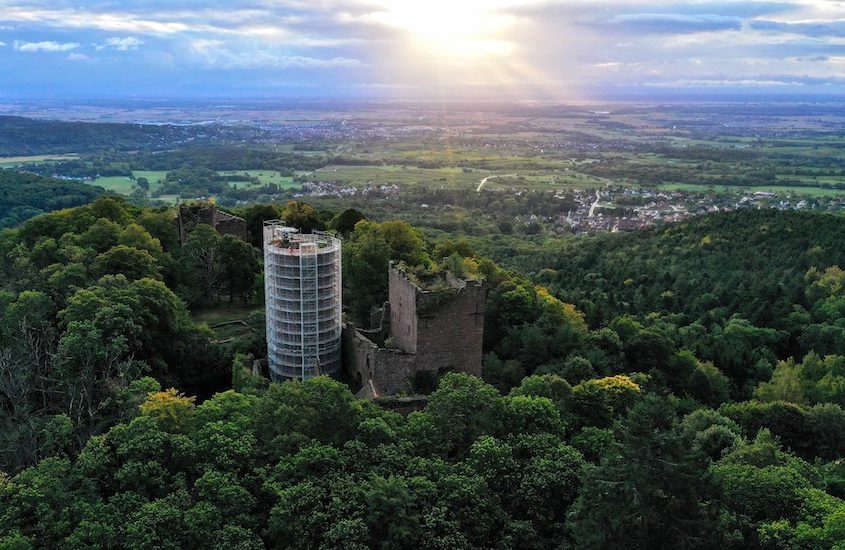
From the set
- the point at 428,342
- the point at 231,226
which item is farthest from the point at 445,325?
the point at 231,226

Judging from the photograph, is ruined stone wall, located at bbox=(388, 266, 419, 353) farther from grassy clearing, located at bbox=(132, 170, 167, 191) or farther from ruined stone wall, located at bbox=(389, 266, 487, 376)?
grassy clearing, located at bbox=(132, 170, 167, 191)

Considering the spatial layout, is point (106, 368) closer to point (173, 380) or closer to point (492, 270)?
point (173, 380)

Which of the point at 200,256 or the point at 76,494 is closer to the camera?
the point at 76,494

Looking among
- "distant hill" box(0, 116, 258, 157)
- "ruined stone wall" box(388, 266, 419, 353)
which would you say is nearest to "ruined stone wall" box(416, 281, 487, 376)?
"ruined stone wall" box(388, 266, 419, 353)

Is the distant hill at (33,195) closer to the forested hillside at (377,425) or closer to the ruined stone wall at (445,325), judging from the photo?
the forested hillside at (377,425)

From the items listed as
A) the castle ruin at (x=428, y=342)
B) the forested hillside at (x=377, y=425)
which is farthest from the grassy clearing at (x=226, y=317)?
the castle ruin at (x=428, y=342)

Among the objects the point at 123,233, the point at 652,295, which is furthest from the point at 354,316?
the point at 652,295
